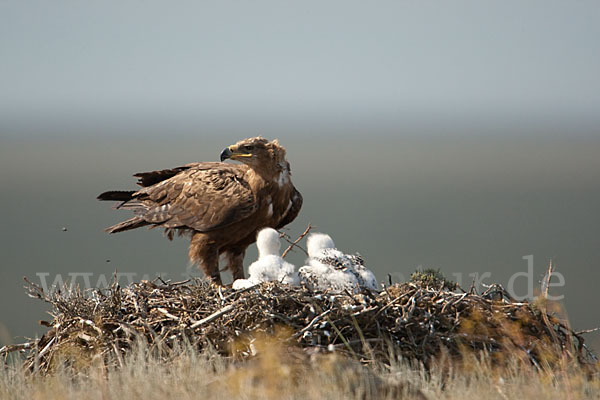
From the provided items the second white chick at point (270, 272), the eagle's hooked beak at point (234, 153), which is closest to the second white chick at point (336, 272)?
the second white chick at point (270, 272)

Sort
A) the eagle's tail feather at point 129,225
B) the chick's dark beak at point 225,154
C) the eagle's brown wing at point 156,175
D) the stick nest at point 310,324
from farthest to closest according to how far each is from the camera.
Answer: the eagle's brown wing at point 156,175
the eagle's tail feather at point 129,225
the chick's dark beak at point 225,154
the stick nest at point 310,324

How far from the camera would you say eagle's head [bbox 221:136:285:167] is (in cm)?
902

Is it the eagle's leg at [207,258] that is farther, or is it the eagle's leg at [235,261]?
the eagle's leg at [235,261]

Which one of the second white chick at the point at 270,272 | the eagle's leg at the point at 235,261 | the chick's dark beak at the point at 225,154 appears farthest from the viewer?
the eagle's leg at the point at 235,261

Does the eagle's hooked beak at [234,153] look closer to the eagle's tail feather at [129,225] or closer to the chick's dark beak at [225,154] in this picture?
the chick's dark beak at [225,154]

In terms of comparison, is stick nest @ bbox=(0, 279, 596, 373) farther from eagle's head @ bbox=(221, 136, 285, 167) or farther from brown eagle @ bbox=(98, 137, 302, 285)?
eagle's head @ bbox=(221, 136, 285, 167)

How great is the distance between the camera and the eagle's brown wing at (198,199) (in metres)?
9.06

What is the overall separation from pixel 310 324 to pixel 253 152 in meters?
2.65

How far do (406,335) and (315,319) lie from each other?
93 centimetres

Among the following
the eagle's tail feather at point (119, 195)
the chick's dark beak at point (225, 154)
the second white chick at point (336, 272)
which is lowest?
the second white chick at point (336, 272)

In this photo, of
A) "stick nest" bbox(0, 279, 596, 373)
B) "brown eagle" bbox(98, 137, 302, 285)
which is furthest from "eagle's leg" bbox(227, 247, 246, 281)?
Answer: "stick nest" bbox(0, 279, 596, 373)

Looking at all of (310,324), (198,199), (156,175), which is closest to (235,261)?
(198,199)

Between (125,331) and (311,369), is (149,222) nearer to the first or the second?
(125,331)

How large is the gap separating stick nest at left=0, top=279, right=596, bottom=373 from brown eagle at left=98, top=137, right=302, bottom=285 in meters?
1.27
